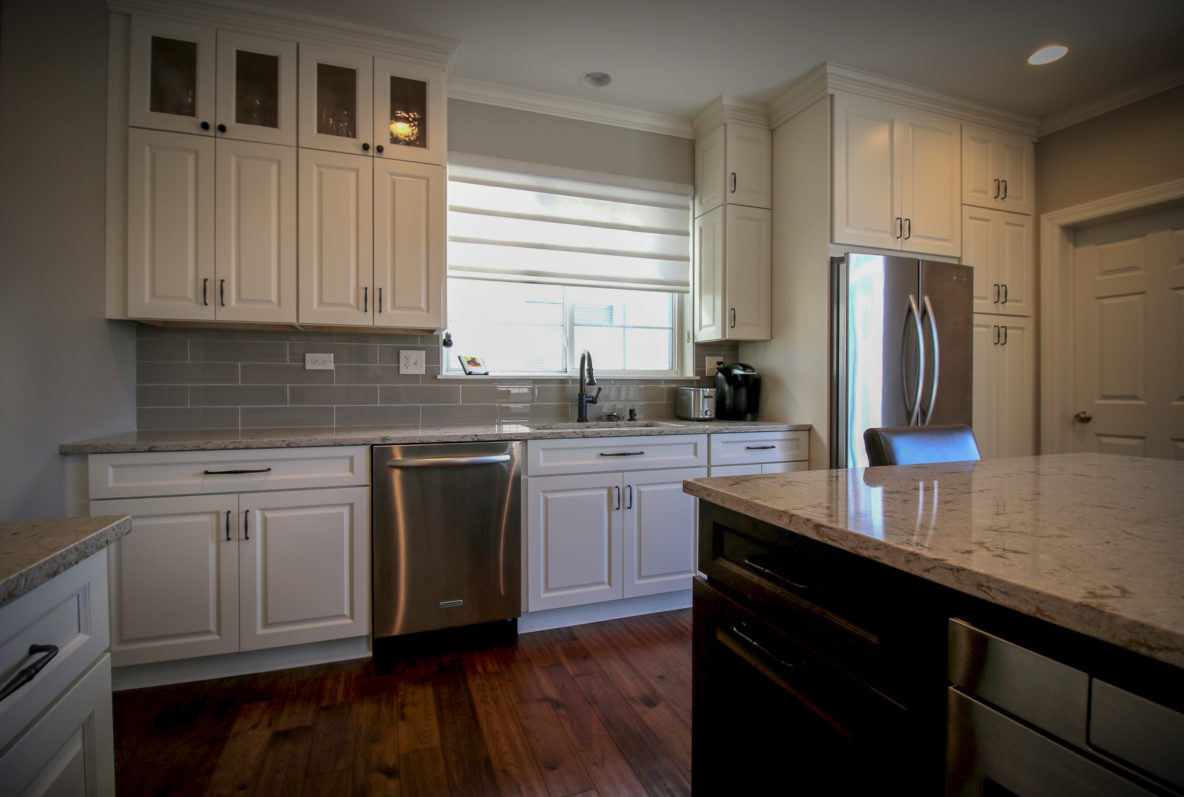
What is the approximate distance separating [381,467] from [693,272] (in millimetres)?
2156

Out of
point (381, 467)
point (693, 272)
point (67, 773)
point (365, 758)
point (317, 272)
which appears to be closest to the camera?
point (67, 773)

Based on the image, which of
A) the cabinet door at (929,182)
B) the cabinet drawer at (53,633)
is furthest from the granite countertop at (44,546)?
the cabinet door at (929,182)

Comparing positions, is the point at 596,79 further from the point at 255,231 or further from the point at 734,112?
the point at 255,231

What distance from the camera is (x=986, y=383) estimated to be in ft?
10.5

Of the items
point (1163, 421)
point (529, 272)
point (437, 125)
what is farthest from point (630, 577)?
point (1163, 421)

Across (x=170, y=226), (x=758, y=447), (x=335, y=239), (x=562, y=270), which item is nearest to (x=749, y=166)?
(x=562, y=270)

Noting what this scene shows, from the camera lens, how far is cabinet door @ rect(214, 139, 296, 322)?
2.29 meters

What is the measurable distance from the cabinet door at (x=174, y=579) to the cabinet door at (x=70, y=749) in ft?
3.98

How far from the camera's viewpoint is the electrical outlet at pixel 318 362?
8.79 feet

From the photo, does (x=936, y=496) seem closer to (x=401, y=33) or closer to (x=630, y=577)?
(x=630, y=577)

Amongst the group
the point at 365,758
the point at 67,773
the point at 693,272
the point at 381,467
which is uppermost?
the point at 693,272

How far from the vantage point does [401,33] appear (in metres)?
2.45

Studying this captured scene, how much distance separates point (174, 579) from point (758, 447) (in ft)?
8.29

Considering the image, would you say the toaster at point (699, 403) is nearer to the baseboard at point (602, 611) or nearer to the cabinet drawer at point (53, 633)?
the baseboard at point (602, 611)
